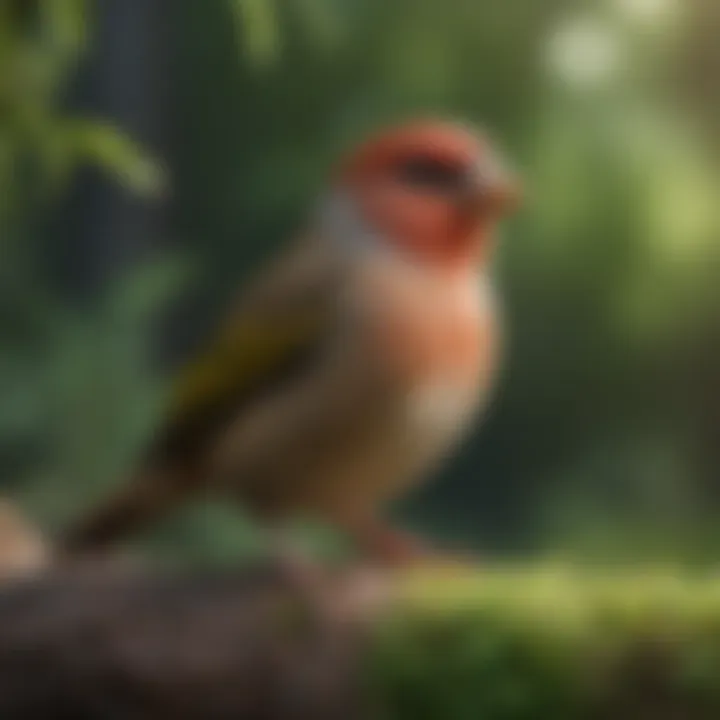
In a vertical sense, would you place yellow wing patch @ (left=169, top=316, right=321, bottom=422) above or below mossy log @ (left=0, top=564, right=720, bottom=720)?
above

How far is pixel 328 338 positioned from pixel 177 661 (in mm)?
241

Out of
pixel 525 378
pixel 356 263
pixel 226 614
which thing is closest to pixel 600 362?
pixel 525 378

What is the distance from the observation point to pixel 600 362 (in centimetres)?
122

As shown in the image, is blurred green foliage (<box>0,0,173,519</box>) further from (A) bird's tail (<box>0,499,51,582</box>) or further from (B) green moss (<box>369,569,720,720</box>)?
→ (B) green moss (<box>369,569,720,720</box>)

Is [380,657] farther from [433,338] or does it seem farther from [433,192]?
[433,192]

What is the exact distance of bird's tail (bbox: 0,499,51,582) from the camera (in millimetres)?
1174

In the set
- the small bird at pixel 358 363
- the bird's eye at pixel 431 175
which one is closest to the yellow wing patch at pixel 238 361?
the small bird at pixel 358 363

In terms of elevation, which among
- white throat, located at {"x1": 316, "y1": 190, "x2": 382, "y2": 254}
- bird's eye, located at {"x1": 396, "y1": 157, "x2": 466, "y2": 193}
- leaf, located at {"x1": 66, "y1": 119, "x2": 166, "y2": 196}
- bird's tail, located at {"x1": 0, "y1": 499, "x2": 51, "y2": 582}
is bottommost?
bird's tail, located at {"x1": 0, "y1": 499, "x2": 51, "y2": 582}

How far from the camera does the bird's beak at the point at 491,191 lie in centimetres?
120

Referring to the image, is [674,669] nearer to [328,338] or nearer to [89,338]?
[328,338]

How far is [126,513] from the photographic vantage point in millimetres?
1198

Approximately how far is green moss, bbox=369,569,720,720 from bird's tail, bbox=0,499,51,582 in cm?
25

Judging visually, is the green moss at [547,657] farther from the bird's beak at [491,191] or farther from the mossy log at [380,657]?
the bird's beak at [491,191]

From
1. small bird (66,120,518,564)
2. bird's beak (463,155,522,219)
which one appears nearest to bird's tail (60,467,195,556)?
small bird (66,120,518,564)
